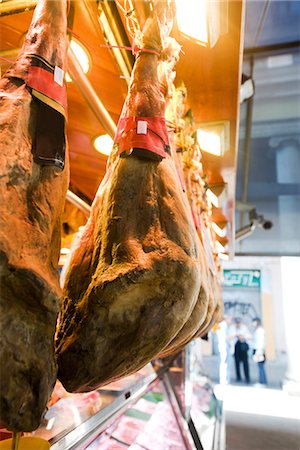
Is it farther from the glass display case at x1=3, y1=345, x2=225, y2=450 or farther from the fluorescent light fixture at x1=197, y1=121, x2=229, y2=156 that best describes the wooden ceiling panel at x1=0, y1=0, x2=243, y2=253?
the glass display case at x1=3, y1=345, x2=225, y2=450

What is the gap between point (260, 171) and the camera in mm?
10719

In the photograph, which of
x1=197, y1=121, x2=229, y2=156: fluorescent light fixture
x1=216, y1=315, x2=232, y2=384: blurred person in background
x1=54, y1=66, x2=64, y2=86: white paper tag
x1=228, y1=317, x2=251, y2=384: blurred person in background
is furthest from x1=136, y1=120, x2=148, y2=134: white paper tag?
x1=228, y1=317, x2=251, y2=384: blurred person in background

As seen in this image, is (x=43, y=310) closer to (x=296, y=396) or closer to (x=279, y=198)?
(x=279, y=198)

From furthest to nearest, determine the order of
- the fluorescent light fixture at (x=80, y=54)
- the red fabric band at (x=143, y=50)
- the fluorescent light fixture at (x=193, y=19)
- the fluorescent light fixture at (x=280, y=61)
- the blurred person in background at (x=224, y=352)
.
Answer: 1. the blurred person in background at (x=224, y=352)
2. the fluorescent light fixture at (x=280, y=61)
3. the fluorescent light fixture at (x=80, y=54)
4. the fluorescent light fixture at (x=193, y=19)
5. the red fabric band at (x=143, y=50)

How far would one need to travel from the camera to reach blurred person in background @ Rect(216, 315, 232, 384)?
12.3m

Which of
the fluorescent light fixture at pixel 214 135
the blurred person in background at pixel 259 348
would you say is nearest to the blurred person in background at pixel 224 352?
the blurred person in background at pixel 259 348

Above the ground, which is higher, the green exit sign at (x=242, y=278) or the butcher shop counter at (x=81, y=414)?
the green exit sign at (x=242, y=278)

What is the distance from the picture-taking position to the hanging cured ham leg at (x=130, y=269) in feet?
2.44

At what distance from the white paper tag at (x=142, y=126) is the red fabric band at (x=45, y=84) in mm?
283

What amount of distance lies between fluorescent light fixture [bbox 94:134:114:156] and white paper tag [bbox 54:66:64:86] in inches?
77.6

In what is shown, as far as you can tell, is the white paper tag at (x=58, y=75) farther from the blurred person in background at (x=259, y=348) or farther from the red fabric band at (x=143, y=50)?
the blurred person in background at (x=259, y=348)

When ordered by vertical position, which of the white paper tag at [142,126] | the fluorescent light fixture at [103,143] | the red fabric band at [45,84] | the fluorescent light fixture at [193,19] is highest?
the fluorescent light fixture at [193,19]

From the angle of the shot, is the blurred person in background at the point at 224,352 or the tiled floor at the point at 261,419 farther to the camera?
the blurred person in background at the point at 224,352

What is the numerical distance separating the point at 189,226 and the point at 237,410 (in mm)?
8684
